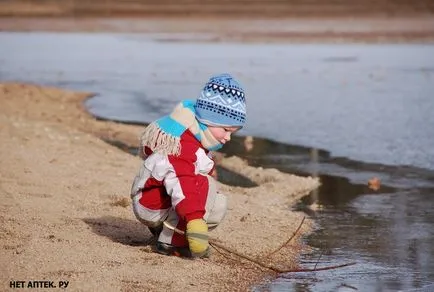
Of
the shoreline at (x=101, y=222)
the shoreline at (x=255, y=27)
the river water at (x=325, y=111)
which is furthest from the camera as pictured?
the shoreline at (x=255, y=27)

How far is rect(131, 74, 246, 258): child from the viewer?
5762mm

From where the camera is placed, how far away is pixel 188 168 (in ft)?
19.0

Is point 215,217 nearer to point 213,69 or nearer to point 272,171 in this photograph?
point 272,171

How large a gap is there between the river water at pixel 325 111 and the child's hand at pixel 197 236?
40cm

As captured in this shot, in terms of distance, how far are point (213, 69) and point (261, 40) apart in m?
8.45

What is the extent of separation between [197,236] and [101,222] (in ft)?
3.73

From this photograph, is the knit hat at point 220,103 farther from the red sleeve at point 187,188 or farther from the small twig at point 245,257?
the small twig at point 245,257

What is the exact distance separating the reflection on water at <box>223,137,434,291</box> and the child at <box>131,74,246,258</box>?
534mm

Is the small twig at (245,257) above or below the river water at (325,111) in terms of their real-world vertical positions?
above

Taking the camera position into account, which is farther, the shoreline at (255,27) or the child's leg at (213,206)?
the shoreline at (255,27)

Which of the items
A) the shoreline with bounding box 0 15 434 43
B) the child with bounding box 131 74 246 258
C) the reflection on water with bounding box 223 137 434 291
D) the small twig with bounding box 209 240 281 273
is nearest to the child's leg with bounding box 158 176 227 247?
the child with bounding box 131 74 246 258

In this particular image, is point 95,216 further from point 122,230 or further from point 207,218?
point 207,218

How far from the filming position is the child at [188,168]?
576 centimetres

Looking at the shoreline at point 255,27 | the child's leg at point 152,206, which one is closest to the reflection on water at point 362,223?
the child's leg at point 152,206
